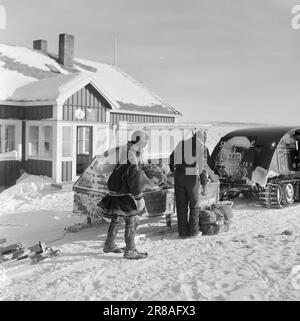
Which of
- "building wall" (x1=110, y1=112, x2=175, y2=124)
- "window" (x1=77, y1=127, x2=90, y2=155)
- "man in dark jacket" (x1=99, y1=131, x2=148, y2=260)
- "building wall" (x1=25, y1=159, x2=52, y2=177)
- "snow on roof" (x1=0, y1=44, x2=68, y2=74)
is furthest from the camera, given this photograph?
"snow on roof" (x1=0, y1=44, x2=68, y2=74)

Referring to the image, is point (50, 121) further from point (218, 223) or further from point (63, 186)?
point (218, 223)

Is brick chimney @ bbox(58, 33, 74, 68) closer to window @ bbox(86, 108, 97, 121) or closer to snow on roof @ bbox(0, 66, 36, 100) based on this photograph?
snow on roof @ bbox(0, 66, 36, 100)

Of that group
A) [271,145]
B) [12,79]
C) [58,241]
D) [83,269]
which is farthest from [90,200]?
[12,79]

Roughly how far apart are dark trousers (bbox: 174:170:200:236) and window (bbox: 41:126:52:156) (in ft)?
25.6

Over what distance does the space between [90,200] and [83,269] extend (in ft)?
7.27

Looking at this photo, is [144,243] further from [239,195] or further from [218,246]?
[239,195]

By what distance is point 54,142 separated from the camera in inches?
558

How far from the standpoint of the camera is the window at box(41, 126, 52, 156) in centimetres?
1452

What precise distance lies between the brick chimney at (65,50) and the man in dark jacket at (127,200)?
14.9 metres

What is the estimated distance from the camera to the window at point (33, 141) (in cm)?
1481

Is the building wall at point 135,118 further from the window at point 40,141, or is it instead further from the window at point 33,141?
the window at point 33,141

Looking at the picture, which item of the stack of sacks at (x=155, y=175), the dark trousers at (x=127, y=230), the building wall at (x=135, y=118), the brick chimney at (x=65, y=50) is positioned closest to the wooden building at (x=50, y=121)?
the building wall at (x=135, y=118)

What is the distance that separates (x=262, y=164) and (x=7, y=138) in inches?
335

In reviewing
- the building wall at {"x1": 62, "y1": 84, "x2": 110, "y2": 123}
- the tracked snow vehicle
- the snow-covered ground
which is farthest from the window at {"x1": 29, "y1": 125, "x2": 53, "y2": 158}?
the tracked snow vehicle
